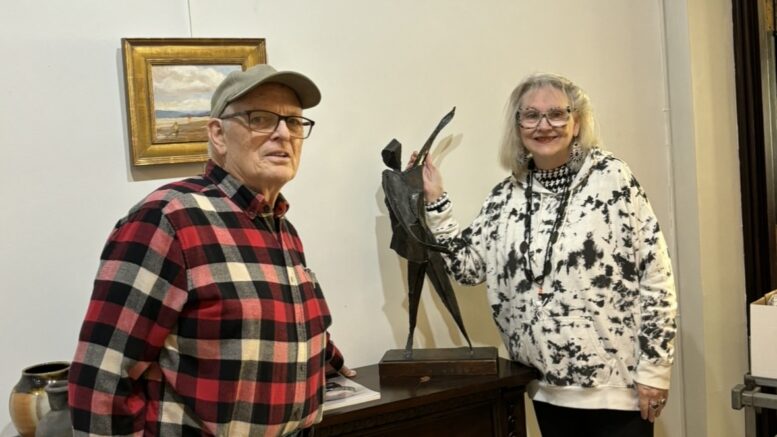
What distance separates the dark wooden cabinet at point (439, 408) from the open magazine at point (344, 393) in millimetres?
23

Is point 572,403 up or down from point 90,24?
down

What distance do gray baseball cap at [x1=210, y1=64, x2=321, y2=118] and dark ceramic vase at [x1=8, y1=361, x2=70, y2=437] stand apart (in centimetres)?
67

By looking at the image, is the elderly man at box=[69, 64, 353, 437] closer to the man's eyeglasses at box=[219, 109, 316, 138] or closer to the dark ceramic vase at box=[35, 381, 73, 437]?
the man's eyeglasses at box=[219, 109, 316, 138]

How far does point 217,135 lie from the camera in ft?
4.37

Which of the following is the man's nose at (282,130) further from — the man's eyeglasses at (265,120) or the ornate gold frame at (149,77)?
the ornate gold frame at (149,77)

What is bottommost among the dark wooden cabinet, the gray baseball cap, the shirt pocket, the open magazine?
the dark wooden cabinet

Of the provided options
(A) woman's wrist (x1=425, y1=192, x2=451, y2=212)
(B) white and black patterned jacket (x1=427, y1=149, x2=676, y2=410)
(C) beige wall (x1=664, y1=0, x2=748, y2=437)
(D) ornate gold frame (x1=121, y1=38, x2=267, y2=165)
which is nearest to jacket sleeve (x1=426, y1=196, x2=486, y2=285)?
(A) woman's wrist (x1=425, y1=192, x2=451, y2=212)

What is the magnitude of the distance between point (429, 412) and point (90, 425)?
90 centimetres

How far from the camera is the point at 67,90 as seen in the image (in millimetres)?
1689

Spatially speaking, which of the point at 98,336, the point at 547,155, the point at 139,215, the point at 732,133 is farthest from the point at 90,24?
the point at 732,133

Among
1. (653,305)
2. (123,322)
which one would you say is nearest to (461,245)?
(653,305)

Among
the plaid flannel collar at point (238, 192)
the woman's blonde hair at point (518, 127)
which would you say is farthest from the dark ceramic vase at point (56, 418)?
the woman's blonde hair at point (518, 127)

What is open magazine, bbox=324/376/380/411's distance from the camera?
1694 mm

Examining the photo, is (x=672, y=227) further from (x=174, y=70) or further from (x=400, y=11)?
(x=174, y=70)
